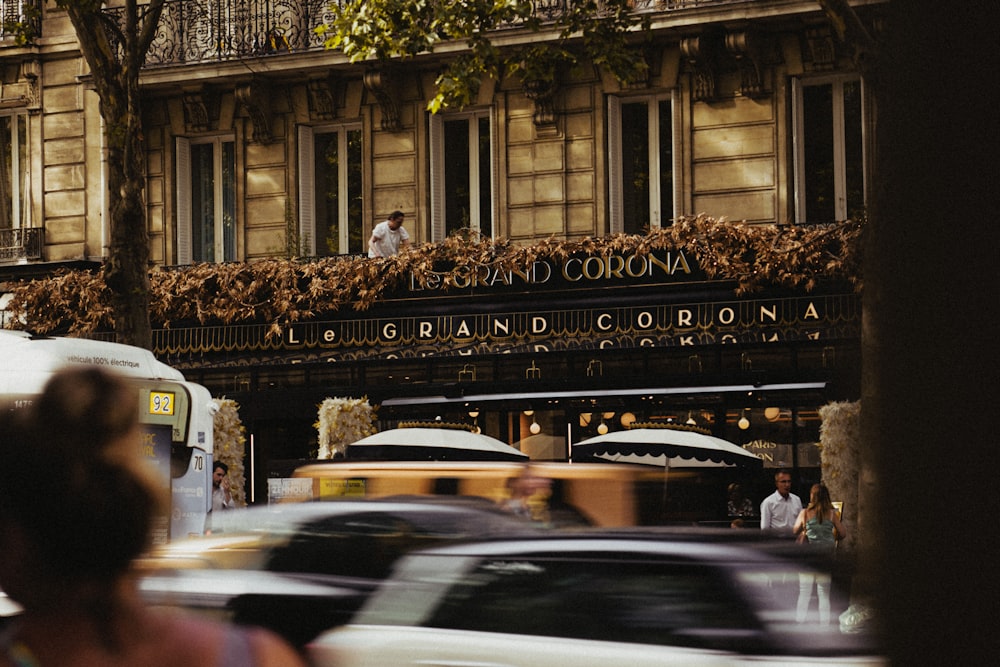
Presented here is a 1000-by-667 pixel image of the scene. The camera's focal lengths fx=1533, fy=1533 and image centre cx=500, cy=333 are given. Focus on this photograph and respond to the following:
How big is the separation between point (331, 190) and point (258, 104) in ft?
5.83

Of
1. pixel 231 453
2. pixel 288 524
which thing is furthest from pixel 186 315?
pixel 288 524

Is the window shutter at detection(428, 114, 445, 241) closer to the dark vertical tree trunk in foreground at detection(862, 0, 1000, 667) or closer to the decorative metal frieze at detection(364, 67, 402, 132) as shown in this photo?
the decorative metal frieze at detection(364, 67, 402, 132)

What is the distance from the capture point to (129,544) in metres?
2.34

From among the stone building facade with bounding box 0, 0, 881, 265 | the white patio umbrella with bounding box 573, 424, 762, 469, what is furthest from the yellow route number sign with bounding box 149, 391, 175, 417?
the stone building facade with bounding box 0, 0, 881, 265

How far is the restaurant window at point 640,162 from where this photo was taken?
22.6 meters

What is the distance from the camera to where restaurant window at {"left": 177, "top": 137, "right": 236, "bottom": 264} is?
2525cm

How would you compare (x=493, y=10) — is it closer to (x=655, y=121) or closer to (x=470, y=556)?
(x=655, y=121)

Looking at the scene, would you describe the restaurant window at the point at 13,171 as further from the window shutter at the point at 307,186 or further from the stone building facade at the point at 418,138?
the window shutter at the point at 307,186

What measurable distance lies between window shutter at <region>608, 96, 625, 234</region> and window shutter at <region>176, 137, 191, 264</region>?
7300mm

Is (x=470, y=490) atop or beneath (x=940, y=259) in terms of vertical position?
beneath

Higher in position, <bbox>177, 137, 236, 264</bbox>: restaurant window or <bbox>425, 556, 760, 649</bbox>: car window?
<bbox>177, 137, 236, 264</bbox>: restaurant window

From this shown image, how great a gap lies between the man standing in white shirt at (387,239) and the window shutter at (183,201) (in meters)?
3.80

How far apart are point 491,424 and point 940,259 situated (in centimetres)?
2030

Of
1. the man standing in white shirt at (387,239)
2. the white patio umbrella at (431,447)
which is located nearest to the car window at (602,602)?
the white patio umbrella at (431,447)
